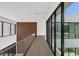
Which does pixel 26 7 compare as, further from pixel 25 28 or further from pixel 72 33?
pixel 25 28

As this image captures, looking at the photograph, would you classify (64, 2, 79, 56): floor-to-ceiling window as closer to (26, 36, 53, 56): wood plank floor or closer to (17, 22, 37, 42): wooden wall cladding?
(26, 36, 53, 56): wood plank floor

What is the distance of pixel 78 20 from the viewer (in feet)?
27.5

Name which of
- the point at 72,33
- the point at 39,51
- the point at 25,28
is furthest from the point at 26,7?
the point at 25,28

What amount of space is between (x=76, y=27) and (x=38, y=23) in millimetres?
7098

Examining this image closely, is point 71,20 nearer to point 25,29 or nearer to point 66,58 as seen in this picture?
point 66,58

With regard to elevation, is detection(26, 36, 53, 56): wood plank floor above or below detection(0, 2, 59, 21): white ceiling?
below

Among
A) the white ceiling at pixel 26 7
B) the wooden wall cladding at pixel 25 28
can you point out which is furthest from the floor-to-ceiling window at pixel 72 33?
the wooden wall cladding at pixel 25 28

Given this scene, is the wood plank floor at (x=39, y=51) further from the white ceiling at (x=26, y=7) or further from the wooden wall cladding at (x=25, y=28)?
the wooden wall cladding at (x=25, y=28)

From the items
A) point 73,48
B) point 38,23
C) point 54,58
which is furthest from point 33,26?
point 54,58

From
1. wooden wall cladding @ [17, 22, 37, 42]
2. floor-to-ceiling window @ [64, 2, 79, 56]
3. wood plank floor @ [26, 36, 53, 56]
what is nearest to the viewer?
wood plank floor @ [26, 36, 53, 56]

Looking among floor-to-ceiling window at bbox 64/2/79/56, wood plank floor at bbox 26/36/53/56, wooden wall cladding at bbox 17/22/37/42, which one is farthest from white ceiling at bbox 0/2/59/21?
wooden wall cladding at bbox 17/22/37/42

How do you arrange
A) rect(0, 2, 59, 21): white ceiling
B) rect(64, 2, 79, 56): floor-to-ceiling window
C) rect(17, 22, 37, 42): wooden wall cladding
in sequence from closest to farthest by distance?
rect(0, 2, 59, 21): white ceiling, rect(64, 2, 79, 56): floor-to-ceiling window, rect(17, 22, 37, 42): wooden wall cladding

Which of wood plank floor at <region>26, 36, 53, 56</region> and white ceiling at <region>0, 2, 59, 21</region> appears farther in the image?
wood plank floor at <region>26, 36, 53, 56</region>

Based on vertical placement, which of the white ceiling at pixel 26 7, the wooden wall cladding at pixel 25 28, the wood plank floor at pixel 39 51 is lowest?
the wood plank floor at pixel 39 51
